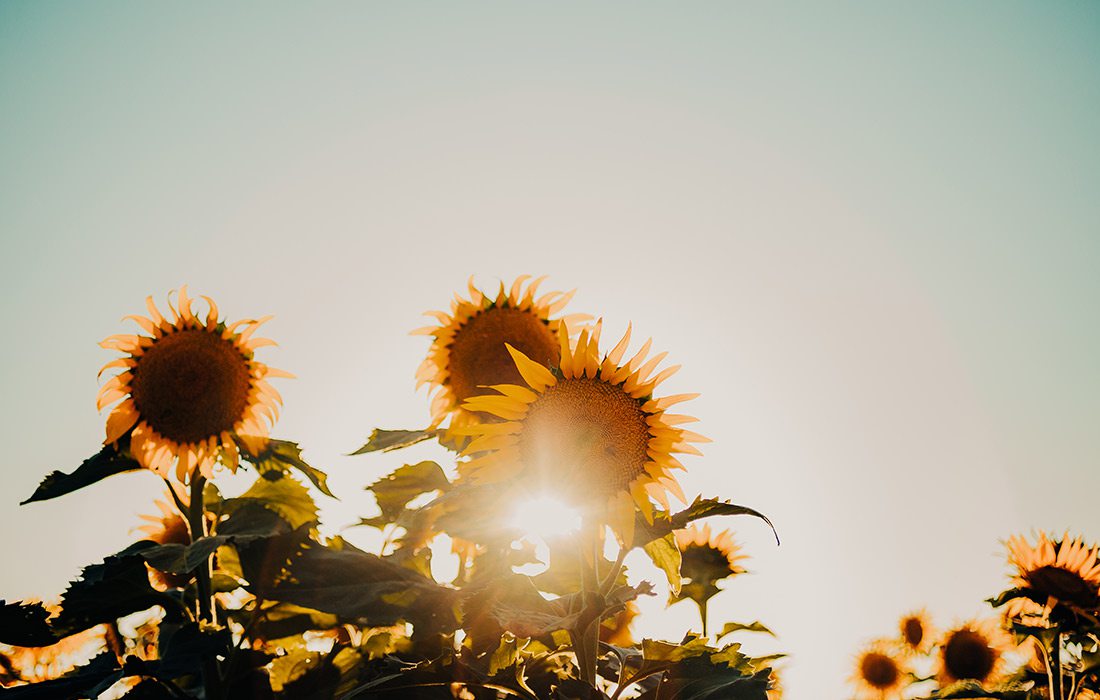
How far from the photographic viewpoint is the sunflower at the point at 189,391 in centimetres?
300

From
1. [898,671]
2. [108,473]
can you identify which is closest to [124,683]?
[108,473]

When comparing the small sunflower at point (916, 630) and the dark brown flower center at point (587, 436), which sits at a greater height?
the dark brown flower center at point (587, 436)

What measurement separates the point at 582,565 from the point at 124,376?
7.32ft

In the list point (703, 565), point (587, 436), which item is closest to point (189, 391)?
point (587, 436)

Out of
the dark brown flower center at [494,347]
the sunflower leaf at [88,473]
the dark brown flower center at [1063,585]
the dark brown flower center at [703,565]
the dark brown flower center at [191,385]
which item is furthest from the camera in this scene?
the dark brown flower center at [1063,585]

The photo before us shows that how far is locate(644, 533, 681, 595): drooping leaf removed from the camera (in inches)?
88.4

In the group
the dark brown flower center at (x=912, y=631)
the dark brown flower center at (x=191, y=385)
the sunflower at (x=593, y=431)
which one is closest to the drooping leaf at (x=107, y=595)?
the dark brown flower center at (x=191, y=385)

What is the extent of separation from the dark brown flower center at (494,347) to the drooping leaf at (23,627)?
1745mm

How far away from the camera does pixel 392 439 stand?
2811 mm

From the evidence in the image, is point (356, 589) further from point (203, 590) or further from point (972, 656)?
point (972, 656)

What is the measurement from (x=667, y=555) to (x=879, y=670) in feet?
27.7

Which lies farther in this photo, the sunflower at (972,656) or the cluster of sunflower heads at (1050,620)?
the sunflower at (972,656)

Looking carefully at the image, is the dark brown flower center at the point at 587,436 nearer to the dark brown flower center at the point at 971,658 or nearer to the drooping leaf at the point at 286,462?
the drooping leaf at the point at 286,462

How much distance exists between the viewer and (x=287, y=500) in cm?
291
